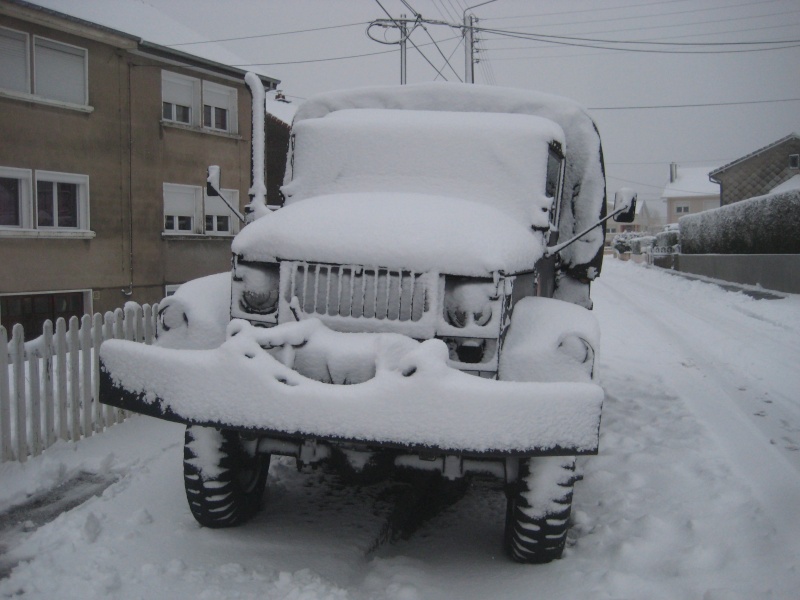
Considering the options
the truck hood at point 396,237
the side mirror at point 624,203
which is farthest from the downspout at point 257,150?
the side mirror at point 624,203

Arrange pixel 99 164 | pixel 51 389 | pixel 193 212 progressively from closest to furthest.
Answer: pixel 51 389, pixel 99 164, pixel 193 212

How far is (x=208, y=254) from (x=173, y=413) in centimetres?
1606

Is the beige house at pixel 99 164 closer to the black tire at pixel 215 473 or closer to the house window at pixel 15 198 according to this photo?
the house window at pixel 15 198

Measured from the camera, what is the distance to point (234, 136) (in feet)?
62.2

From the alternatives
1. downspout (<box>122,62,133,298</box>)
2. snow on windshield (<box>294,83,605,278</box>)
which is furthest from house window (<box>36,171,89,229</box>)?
snow on windshield (<box>294,83,605,278</box>)

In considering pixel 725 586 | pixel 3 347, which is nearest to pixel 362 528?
pixel 725 586

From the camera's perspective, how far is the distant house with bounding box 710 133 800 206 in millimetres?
35875

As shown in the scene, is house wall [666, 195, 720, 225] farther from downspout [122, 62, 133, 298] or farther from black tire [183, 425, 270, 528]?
black tire [183, 425, 270, 528]

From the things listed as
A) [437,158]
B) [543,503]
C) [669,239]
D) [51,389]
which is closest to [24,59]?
[51,389]

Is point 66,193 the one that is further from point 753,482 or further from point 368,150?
point 753,482

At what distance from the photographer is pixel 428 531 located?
365cm

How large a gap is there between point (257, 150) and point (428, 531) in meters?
2.80

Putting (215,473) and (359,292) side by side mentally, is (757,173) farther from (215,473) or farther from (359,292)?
(215,473)

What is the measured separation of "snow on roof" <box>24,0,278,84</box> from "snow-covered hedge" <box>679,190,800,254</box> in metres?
14.9
